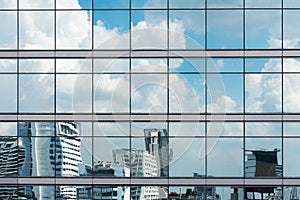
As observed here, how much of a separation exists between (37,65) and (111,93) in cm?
385

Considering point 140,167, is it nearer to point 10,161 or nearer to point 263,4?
point 10,161

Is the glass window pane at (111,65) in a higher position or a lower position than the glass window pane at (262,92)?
higher

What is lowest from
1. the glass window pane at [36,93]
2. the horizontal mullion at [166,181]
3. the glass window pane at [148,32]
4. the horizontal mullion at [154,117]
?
the horizontal mullion at [166,181]

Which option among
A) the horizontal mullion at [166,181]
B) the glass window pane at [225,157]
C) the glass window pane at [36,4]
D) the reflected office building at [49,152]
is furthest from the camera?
the glass window pane at [36,4]

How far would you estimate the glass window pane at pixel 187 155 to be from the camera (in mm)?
46875

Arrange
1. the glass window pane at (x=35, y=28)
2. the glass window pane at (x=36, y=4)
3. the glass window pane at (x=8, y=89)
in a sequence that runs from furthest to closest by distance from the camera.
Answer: the glass window pane at (x=36, y=4)
the glass window pane at (x=35, y=28)
the glass window pane at (x=8, y=89)

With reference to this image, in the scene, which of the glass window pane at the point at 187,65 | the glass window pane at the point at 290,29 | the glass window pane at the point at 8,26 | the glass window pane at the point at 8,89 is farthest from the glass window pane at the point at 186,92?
the glass window pane at the point at 8,26

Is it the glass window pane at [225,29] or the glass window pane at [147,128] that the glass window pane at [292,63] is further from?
the glass window pane at [147,128]

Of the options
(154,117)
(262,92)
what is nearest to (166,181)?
(154,117)

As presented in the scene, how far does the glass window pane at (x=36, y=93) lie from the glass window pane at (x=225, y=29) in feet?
26.4

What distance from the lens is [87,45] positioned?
4747 cm

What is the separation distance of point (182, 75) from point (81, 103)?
508 centimetres

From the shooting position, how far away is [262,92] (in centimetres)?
4703

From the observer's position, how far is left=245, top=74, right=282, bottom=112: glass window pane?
46.9m
